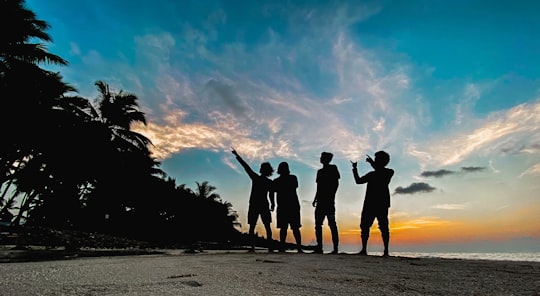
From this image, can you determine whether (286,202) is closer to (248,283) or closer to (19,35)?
(248,283)

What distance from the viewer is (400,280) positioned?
234 centimetres

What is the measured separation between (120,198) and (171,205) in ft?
24.2

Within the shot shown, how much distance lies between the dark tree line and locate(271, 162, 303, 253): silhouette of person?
8.26 metres

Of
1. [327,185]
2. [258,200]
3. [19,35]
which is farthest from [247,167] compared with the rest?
[19,35]

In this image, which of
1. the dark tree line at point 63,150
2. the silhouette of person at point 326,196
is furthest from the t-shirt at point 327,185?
the dark tree line at point 63,150

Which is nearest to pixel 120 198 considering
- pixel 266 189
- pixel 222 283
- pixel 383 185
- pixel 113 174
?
pixel 113 174

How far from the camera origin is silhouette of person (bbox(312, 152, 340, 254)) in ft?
21.0

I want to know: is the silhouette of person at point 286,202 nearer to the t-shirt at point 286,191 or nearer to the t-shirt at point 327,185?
Answer: the t-shirt at point 286,191

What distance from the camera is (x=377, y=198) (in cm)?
593

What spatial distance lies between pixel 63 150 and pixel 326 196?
710 inches

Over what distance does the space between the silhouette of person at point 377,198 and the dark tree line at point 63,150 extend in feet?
32.6

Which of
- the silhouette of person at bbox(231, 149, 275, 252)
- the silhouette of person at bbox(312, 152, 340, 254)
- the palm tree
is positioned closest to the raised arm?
the silhouette of person at bbox(231, 149, 275, 252)

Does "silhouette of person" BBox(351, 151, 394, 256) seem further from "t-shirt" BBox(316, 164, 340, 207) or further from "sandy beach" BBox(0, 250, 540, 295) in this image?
"sandy beach" BBox(0, 250, 540, 295)

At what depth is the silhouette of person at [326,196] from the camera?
6.39m
